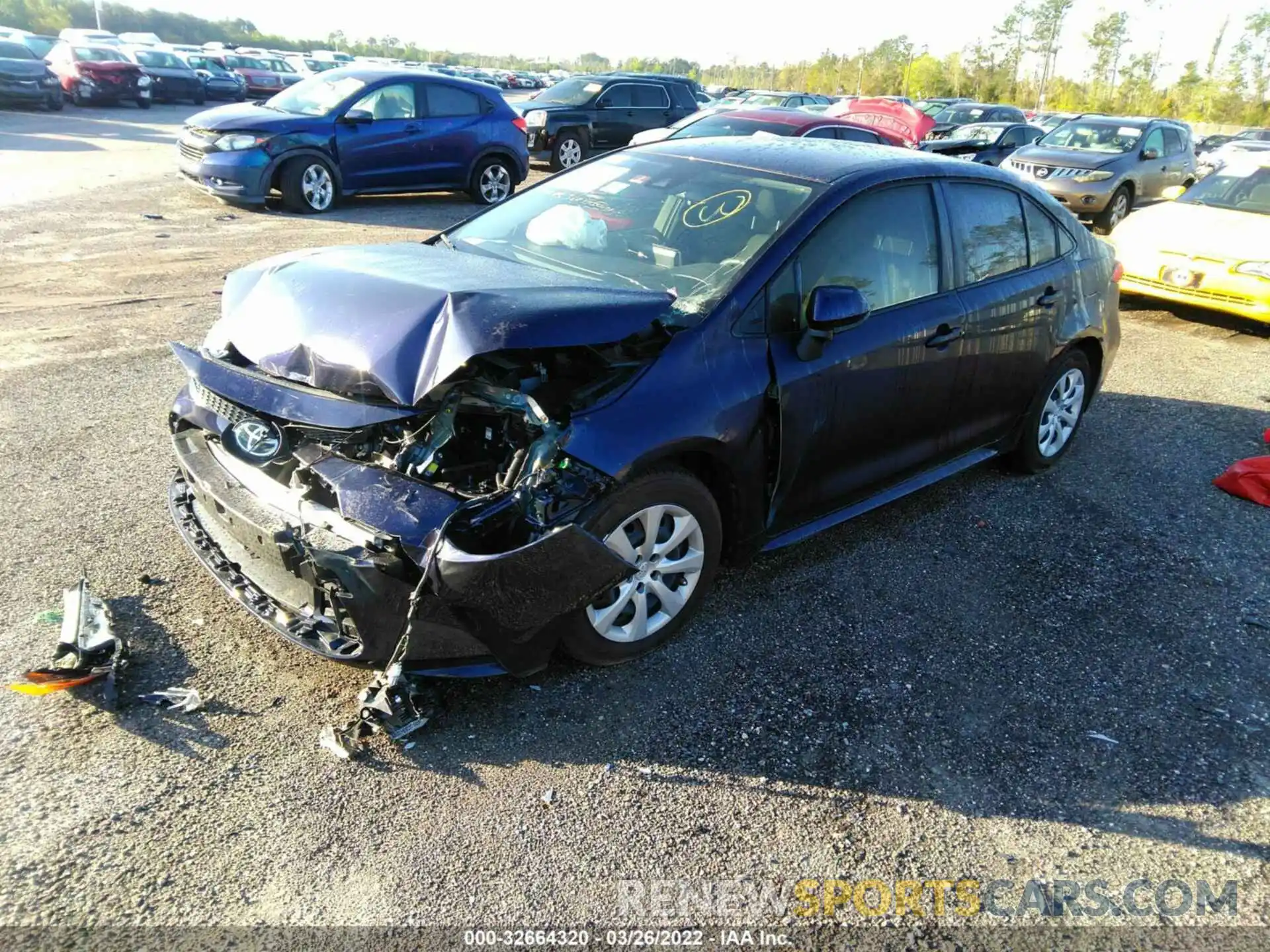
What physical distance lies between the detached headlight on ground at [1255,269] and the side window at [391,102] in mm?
9770

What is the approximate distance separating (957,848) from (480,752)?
1495mm

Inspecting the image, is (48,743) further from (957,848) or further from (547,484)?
(957,848)

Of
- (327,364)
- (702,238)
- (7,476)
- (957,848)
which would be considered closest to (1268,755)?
(957,848)

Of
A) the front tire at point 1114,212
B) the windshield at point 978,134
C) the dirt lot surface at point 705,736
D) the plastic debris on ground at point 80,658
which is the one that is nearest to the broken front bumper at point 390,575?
the dirt lot surface at point 705,736

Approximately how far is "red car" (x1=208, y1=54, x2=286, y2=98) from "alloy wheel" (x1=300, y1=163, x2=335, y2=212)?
24.8 m

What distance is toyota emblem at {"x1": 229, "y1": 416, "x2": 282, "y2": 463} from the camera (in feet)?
10.5

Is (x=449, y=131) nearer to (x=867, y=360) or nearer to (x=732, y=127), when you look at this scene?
(x=732, y=127)

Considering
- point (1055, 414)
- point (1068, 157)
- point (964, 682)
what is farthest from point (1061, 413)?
point (1068, 157)

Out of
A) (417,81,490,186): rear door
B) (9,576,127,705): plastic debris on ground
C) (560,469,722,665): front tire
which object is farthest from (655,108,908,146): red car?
(9,576,127,705): plastic debris on ground

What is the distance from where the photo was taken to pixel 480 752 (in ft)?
9.63

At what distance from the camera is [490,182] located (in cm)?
1333

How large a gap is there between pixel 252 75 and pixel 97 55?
9.24 metres

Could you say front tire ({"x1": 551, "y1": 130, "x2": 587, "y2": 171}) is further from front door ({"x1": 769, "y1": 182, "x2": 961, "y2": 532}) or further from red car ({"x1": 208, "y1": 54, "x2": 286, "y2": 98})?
red car ({"x1": 208, "y1": 54, "x2": 286, "y2": 98})

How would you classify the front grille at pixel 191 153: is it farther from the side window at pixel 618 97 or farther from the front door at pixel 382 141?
the side window at pixel 618 97
